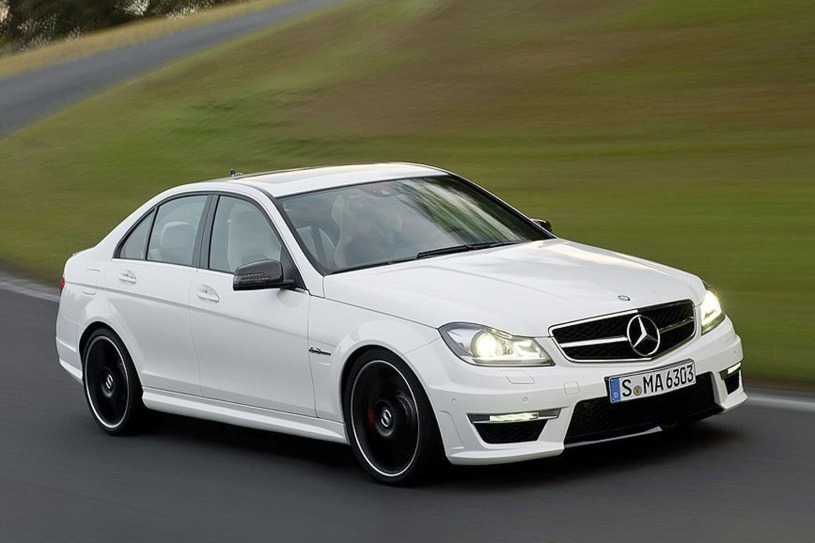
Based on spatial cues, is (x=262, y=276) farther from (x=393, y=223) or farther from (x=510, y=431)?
(x=510, y=431)

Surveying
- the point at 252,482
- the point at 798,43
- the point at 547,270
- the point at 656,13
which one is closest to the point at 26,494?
the point at 252,482

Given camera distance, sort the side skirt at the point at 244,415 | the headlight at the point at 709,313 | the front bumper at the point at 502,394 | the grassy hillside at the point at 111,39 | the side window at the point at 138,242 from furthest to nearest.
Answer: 1. the grassy hillside at the point at 111,39
2. the side window at the point at 138,242
3. the side skirt at the point at 244,415
4. the headlight at the point at 709,313
5. the front bumper at the point at 502,394

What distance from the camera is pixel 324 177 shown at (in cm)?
857

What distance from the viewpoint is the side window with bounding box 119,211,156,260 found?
360 inches

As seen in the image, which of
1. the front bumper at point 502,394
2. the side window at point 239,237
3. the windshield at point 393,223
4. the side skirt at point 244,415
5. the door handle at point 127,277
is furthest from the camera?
the door handle at point 127,277

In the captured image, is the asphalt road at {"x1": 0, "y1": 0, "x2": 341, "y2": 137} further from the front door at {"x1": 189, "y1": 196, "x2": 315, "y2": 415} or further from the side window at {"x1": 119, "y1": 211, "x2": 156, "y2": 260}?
the front door at {"x1": 189, "y1": 196, "x2": 315, "y2": 415}

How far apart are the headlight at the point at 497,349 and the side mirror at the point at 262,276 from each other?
1.21 metres

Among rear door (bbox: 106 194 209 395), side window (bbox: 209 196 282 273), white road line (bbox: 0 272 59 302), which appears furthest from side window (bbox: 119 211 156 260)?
white road line (bbox: 0 272 59 302)

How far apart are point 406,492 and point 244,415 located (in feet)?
4.50

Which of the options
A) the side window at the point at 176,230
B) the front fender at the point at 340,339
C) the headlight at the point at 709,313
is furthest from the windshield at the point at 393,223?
the headlight at the point at 709,313

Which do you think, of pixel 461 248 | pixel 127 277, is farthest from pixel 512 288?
pixel 127 277

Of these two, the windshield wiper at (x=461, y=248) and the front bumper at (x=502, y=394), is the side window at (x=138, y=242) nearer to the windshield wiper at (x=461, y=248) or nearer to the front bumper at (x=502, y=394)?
the windshield wiper at (x=461, y=248)

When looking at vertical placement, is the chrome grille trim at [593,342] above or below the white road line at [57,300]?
above

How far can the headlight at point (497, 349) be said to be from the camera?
267 inches
